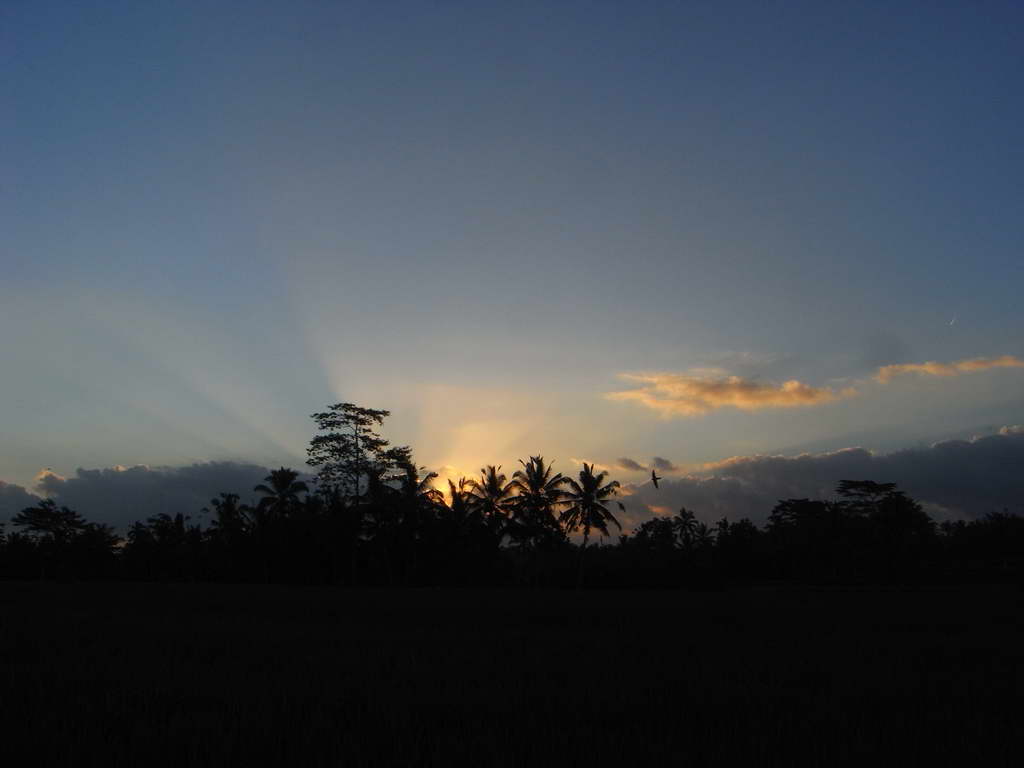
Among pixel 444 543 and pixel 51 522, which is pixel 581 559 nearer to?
pixel 444 543

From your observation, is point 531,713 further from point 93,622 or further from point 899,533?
point 899,533

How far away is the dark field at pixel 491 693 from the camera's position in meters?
4.85

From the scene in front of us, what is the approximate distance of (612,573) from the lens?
44.3 metres

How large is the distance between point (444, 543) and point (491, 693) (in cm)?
3405

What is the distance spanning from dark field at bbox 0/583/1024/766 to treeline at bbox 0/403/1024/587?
23.4 m

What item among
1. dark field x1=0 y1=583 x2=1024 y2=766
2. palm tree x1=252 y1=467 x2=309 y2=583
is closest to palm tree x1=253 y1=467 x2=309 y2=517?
palm tree x1=252 y1=467 x2=309 y2=583

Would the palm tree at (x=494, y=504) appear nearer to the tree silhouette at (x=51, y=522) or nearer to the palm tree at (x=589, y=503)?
the palm tree at (x=589, y=503)

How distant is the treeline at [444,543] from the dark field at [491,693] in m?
23.4

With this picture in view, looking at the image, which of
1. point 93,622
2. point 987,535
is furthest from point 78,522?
point 987,535

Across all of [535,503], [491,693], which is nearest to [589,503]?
[535,503]

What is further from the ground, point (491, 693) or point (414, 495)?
point (414, 495)

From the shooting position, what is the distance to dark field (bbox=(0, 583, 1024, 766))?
485 centimetres

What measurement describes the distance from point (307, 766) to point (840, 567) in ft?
174

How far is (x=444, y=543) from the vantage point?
132 feet
